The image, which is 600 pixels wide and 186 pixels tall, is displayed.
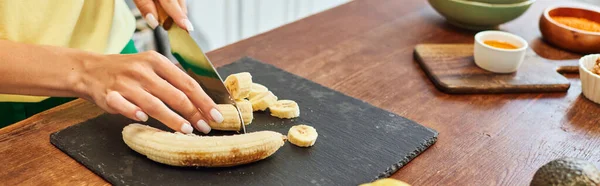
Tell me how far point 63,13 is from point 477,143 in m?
1.00

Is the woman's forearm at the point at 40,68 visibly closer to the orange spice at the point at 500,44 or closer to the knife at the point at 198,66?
the knife at the point at 198,66

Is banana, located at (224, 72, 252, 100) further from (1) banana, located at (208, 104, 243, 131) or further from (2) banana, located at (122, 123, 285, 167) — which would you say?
(2) banana, located at (122, 123, 285, 167)

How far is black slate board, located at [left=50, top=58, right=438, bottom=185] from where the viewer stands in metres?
1.03

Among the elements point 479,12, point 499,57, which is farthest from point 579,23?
point 499,57

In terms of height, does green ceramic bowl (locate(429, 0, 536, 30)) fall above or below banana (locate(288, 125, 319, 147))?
below

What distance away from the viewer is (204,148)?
1032mm

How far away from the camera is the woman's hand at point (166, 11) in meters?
1.38

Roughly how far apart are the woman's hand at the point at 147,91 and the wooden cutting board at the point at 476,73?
63cm

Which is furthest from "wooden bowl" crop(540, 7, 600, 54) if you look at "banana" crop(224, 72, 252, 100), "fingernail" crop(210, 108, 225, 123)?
"fingernail" crop(210, 108, 225, 123)

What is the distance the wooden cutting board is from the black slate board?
10.2 inches

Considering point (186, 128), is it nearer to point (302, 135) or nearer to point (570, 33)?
point (302, 135)

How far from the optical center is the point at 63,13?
1.41m

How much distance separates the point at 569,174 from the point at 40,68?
3.19ft

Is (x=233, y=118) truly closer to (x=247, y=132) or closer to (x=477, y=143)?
(x=247, y=132)
